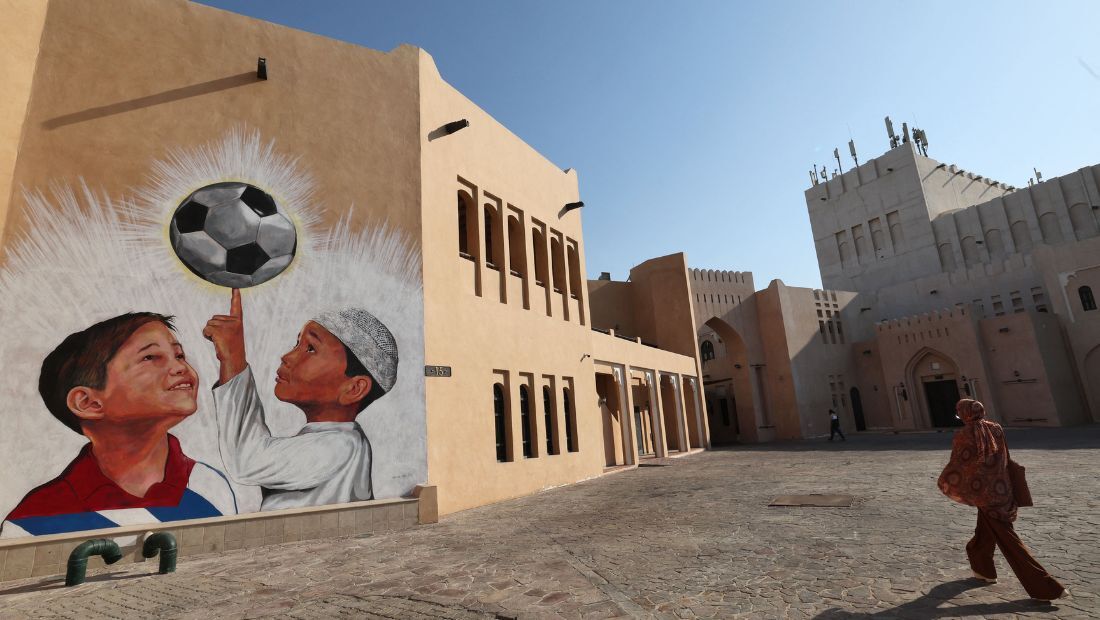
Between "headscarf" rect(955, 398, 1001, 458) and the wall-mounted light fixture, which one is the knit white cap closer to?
the wall-mounted light fixture

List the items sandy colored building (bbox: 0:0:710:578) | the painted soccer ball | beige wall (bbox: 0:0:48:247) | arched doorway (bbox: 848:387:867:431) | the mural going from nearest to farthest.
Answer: the mural < sandy colored building (bbox: 0:0:710:578) < beige wall (bbox: 0:0:48:247) < the painted soccer ball < arched doorway (bbox: 848:387:867:431)

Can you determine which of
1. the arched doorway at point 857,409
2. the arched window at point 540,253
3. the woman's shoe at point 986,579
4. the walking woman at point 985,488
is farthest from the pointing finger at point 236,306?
the arched doorway at point 857,409

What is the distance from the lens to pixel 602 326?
2769cm

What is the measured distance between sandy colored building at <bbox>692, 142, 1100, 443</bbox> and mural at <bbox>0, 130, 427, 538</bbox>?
2362cm

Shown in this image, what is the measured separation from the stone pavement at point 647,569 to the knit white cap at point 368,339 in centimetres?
288

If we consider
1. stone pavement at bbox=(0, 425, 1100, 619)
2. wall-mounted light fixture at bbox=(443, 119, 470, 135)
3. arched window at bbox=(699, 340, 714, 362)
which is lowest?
stone pavement at bbox=(0, 425, 1100, 619)

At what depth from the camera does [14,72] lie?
26.8 feet

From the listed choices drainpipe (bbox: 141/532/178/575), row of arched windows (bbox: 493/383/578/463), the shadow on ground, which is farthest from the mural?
the shadow on ground

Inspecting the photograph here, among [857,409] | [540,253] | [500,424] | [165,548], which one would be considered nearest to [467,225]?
[540,253]

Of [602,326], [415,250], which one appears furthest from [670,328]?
[415,250]

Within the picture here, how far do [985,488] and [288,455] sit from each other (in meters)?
9.29

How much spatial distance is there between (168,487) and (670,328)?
2286 centimetres

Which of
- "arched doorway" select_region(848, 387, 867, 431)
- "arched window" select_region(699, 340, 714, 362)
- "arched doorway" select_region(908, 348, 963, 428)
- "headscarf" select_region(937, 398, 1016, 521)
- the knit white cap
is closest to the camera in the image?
"headscarf" select_region(937, 398, 1016, 521)

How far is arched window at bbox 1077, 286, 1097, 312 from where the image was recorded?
27.5 metres
